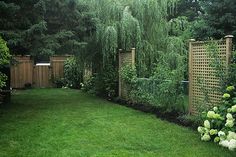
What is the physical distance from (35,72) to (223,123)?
11.9 metres

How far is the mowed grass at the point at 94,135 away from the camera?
4539 millimetres

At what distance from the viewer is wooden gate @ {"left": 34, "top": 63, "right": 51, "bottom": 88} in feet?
51.2

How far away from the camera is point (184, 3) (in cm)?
2084

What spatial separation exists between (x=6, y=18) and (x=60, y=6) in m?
1.51

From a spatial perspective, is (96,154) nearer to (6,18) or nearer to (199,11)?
(6,18)

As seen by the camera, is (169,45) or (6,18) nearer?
(6,18)

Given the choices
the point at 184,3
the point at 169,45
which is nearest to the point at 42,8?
the point at 169,45

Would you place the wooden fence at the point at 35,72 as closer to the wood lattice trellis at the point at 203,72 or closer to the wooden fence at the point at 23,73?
the wooden fence at the point at 23,73

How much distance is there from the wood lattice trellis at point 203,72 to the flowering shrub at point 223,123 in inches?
20.4

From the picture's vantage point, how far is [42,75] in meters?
15.7

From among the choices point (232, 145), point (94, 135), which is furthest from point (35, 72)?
point (232, 145)

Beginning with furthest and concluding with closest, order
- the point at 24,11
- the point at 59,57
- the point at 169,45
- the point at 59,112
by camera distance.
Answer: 1. the point at 59,57
2. the point at 169,45
3. the point at 24,11
4. the point at 59,112

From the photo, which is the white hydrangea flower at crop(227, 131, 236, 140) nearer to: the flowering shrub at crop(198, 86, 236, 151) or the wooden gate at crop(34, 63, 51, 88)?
the flowering shrub at crop(198, 86, 236, 151)

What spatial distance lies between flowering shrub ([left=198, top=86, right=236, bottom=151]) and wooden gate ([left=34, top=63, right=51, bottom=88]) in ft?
37.3
